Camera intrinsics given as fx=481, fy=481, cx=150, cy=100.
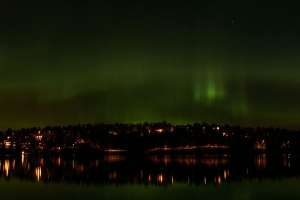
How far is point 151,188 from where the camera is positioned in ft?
109

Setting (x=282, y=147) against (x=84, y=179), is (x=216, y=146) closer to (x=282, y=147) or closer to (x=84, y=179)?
(x=282, y=147)

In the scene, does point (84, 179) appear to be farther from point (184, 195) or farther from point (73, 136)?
point (73, 136)

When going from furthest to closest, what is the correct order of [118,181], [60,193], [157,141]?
1. [157,141]
2. [118,181]
3. [60,193]

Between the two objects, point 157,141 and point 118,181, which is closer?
point 118,181

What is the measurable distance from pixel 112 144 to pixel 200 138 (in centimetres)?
3115

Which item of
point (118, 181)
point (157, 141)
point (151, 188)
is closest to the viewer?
point (151, 188)

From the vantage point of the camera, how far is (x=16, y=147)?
15800cm

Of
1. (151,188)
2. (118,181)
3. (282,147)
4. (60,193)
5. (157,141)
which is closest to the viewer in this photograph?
(60,193)

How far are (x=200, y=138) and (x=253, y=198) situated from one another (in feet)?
451

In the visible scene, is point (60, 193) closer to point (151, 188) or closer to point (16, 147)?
point (151, 188)

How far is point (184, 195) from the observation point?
96.7 ft

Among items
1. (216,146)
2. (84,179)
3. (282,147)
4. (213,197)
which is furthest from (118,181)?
(282,147)

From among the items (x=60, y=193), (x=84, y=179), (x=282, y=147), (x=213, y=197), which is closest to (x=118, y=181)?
(x=84, y=179)

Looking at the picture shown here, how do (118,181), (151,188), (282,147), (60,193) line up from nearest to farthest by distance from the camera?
(60,193) → (151,188) → (118,181) → (282,147)
